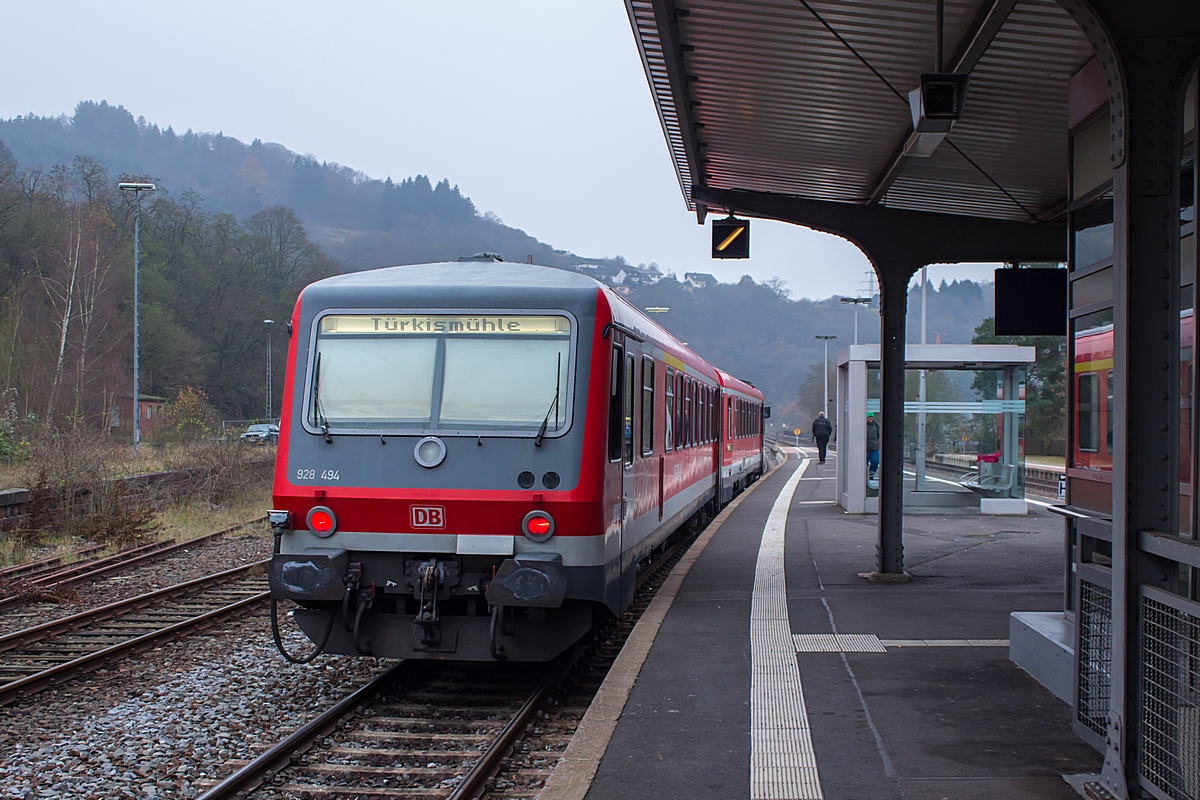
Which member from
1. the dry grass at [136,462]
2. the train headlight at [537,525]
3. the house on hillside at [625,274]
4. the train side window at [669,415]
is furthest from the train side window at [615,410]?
A: the house on hillside at [625,274]

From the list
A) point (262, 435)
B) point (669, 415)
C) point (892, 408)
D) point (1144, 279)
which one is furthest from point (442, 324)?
point (262, 435)

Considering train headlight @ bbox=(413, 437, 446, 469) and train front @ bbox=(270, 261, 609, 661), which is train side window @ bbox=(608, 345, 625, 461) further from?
train headlight @ bbox=(413, 437, 446, 469)

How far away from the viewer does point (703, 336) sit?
120 metres

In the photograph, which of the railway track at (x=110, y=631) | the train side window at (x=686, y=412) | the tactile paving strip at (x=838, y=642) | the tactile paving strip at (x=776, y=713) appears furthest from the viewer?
the train side window at (x=686, y=412)

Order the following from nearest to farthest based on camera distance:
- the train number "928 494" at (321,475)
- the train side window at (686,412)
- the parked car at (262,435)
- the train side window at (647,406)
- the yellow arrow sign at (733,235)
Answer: the train number "928 494" at (321,475)
the train side window at (647,406)
the yellow arrow sign at (733,235)
the train side window at (686,412)
the parked car at (262,435)

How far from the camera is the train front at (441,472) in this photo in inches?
277

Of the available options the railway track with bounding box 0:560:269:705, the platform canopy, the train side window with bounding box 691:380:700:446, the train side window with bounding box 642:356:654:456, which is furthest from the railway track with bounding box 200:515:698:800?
the train side window with bounding box 691:380:700:446

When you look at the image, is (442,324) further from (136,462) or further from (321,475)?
(136,462)

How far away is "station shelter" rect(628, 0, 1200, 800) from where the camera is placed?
439cm

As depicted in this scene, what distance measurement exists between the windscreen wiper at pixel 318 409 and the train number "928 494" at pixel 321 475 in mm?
204

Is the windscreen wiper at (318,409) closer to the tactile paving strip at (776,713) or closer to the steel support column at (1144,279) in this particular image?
the tactile paving strip at (776,713)

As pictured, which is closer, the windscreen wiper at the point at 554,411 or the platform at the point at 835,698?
the platform at the point at 835,698

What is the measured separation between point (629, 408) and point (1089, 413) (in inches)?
136

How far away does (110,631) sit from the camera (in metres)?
9.90
